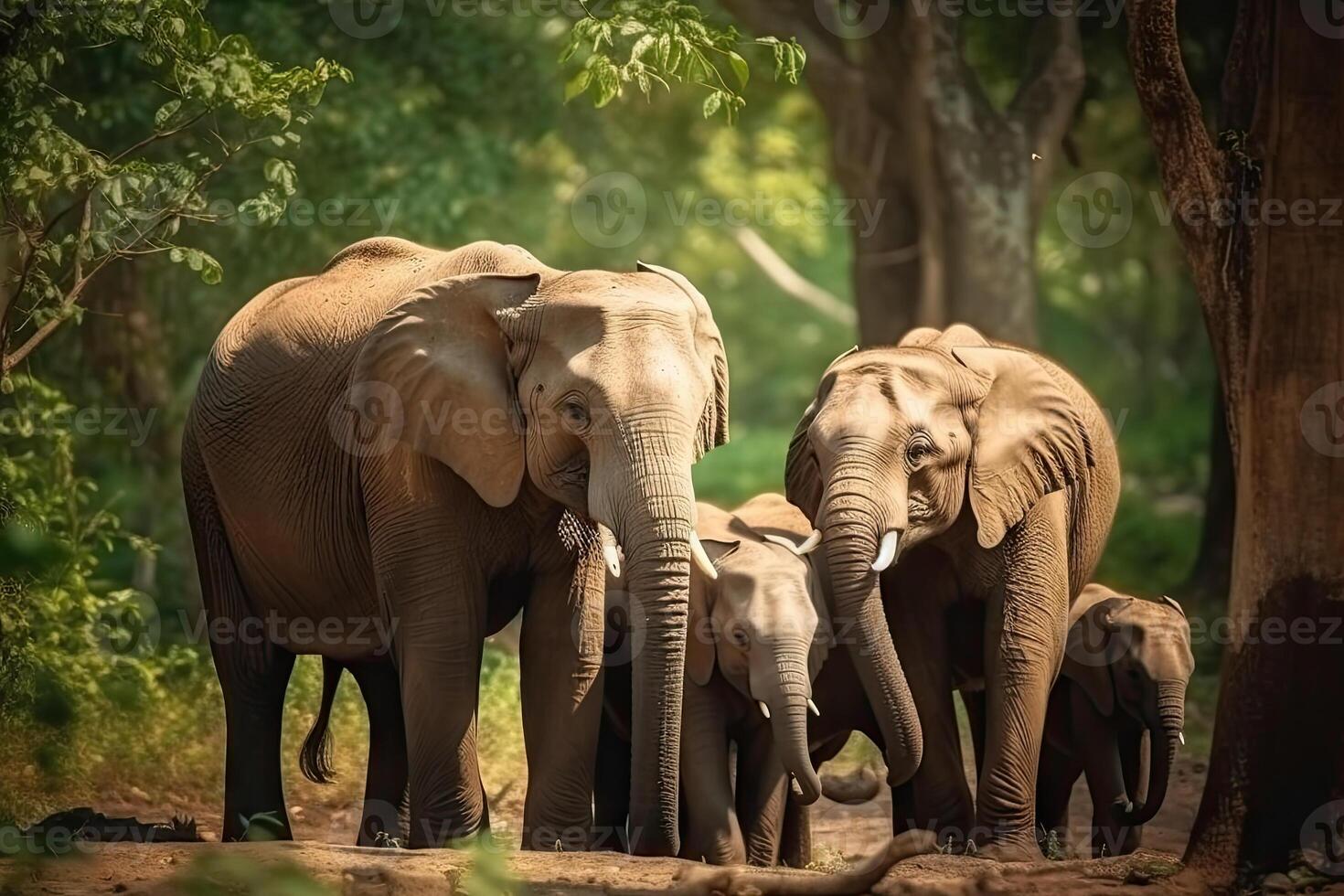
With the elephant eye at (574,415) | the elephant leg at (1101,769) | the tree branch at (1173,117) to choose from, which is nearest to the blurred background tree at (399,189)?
the tree branch at (1173,117)

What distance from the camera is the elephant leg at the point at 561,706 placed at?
8273 mm

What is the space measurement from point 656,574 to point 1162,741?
3.04m

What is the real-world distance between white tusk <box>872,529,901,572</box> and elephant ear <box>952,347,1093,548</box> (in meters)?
0.50

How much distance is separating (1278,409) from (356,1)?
35.5ft

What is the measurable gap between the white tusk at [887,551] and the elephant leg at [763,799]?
0.91m

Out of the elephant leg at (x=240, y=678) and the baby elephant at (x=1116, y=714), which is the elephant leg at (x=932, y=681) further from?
the elephant leg at (x=240, y=678)

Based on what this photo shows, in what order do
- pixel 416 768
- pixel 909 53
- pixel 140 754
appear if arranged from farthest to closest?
pixel 909 53
pixel 140 754
pixel 416 768

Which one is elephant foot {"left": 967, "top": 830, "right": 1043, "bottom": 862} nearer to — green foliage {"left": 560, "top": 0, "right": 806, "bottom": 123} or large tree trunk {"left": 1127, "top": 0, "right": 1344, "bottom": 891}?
large tree trunk {"left": 1127, "top": 0, "right": 1344, "bottom": 891}

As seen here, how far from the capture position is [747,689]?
859 centimetres

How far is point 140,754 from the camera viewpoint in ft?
36.5

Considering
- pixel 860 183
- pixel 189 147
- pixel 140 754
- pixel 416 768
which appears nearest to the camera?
pixel 416 768

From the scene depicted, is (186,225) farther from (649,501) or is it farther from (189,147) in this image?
(649,501)

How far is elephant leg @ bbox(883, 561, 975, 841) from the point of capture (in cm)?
902

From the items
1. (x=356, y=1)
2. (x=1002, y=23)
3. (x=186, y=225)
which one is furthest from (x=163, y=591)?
(x=1002, y=23)
